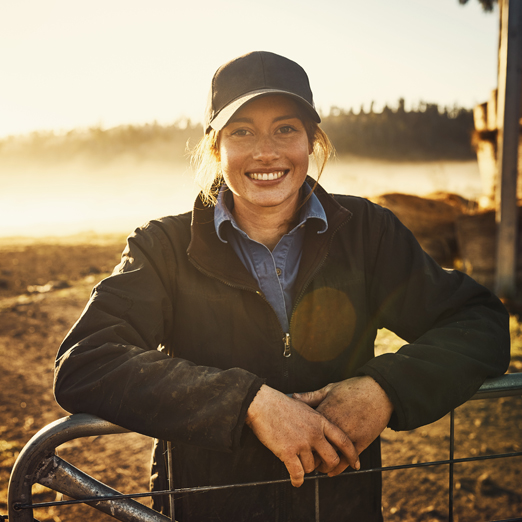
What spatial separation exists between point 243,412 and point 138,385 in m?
0.29

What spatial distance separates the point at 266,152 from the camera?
1.61m

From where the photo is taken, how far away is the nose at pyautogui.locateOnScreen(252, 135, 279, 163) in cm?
161

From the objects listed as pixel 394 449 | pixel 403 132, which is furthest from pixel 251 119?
pixel 403 132

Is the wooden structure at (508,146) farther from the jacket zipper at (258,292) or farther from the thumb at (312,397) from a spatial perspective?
the thumb at (312,397)

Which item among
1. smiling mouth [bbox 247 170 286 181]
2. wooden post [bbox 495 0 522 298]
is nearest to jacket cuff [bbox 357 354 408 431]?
smiling mouth [bbox 247 170 286 181]

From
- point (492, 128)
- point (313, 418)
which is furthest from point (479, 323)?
point (492, 128)

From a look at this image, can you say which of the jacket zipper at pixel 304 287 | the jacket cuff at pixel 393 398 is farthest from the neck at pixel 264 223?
the jacket cuff at pixel 393 398

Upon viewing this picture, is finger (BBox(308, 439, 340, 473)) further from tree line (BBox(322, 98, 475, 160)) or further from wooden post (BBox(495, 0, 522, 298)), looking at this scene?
tree line (BBox(322, 98, 475, 160))

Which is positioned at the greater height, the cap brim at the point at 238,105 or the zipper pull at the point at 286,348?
the cap brim at the point at 238,105

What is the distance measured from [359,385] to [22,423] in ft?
11.6

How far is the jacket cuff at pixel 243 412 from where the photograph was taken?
1071mm

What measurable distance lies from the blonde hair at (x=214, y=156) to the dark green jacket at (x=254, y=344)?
0.61 feet

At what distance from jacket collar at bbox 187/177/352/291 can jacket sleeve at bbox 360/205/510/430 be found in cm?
20

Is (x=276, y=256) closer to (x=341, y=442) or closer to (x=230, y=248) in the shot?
(x=230, y=248)
